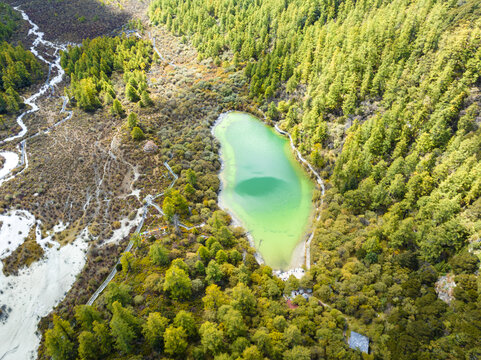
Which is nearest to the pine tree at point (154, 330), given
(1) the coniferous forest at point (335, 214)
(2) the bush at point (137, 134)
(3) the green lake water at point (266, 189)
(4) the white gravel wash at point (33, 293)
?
(1) the coniferous forest at point (335, 214)

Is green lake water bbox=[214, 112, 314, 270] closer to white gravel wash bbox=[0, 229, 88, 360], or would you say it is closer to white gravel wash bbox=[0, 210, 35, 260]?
white gravel wash bbox=[0, 229, 88, 360]

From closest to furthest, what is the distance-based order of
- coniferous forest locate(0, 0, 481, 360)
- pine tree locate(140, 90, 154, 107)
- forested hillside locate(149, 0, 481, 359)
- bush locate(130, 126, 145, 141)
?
coniferous forest locate(0, 0, 481, 360)
forested hillside locate(149, 0, 481, 359)
bush locate(130, 126, 145, 141)
pine tree locate(140, 90, 154, 107)

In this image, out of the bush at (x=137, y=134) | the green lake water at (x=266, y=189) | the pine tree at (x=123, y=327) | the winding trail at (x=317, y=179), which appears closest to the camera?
the pine tree at (x=123, y=327)

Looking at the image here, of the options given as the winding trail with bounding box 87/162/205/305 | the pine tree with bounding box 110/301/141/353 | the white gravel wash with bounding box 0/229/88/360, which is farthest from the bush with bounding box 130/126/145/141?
the pine tree with bounding box 110/301/141/353

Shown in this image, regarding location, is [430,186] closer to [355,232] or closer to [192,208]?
[355,232]

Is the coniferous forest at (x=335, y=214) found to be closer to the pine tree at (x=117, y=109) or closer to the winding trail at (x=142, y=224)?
the pine tree at (x=117, y=109)

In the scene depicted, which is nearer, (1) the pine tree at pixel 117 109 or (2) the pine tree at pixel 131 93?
(1) the pine tree at pixel 117 109

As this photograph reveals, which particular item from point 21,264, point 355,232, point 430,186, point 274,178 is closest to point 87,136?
point 21,264
